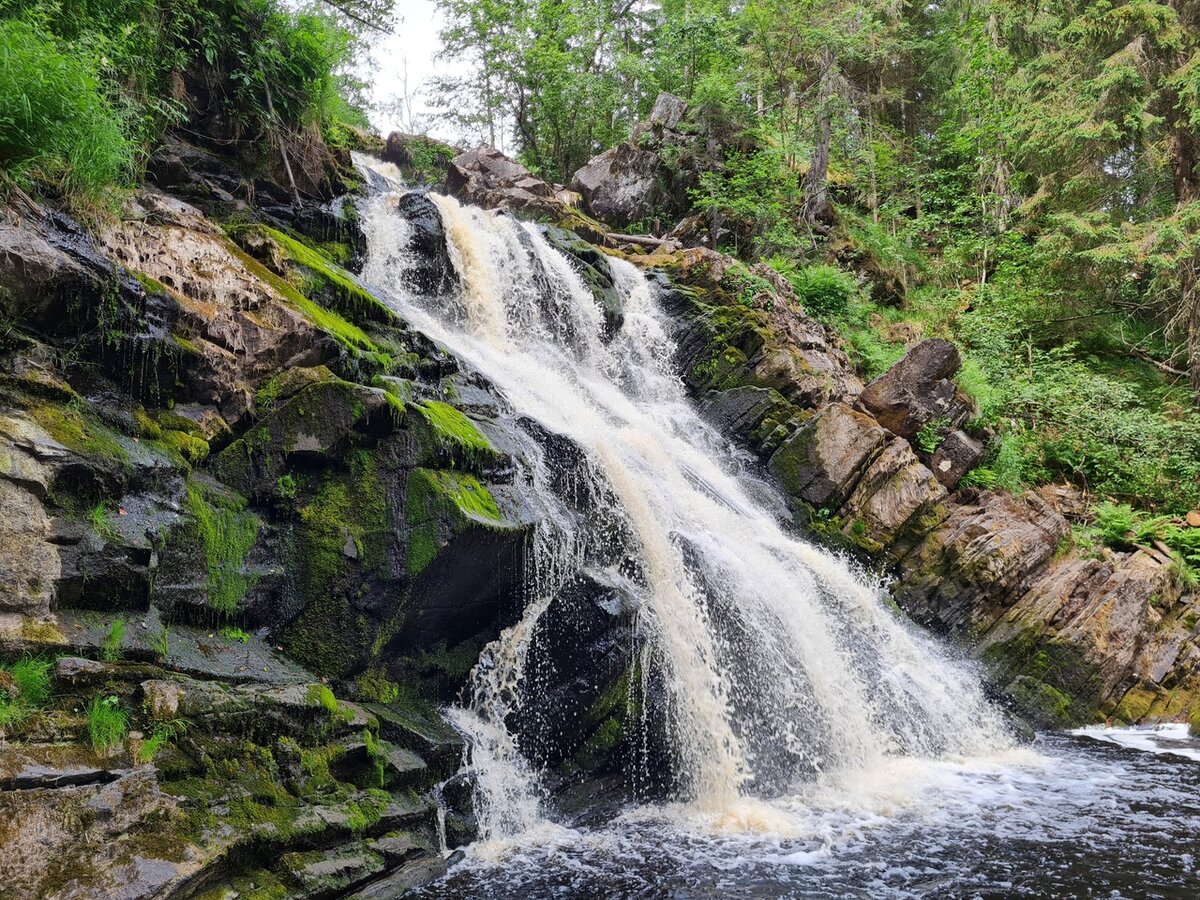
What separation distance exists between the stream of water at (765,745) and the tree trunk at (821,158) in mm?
12908

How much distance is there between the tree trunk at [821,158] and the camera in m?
22.3

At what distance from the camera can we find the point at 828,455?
43.6ft

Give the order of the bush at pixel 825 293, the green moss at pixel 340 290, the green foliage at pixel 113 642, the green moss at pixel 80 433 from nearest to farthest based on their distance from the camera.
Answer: the green foliage at pixel 113 642
the green moss at pixel 80 433
the green moss at pixel 340 290
the bush at pixel 825 293

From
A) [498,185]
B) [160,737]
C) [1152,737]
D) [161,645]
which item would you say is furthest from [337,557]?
[498,185]

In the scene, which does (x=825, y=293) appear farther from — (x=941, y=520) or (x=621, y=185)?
(x=941, y=520)

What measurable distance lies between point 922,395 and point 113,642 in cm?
1350

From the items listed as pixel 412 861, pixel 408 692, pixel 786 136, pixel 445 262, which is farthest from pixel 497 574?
pixel 786 136

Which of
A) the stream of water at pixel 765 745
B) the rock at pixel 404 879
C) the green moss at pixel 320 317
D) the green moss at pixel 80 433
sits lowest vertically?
the rock at pixel 404 879

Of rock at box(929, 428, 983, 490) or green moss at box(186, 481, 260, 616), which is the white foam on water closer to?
rock at box(929, 428, 983, 490)

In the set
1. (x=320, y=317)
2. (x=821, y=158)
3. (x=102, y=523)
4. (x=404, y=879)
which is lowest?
(x=404, y=879)

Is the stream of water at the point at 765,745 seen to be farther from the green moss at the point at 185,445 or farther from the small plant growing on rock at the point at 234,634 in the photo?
the green moss at the point at 185,445

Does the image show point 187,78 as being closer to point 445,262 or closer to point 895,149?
point 445,262

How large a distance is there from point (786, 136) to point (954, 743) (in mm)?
20209

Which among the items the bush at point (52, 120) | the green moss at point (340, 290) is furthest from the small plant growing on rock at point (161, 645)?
the green moss at point (340, 290)
